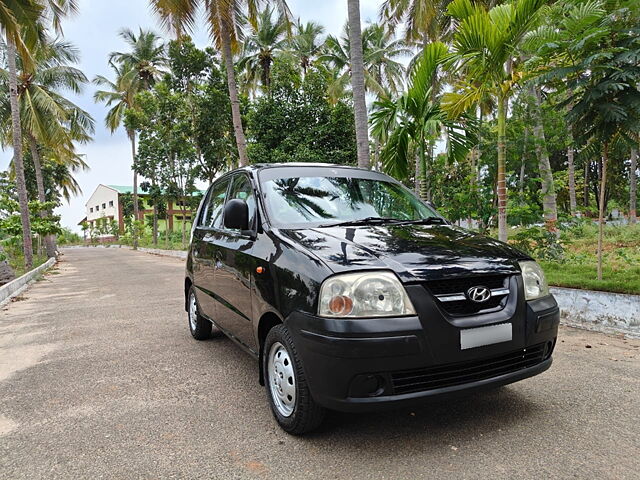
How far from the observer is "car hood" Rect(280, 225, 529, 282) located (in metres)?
2.41

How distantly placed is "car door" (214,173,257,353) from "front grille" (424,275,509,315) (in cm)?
133

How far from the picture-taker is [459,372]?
7.86ft

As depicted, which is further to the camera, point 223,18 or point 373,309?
point 223,18

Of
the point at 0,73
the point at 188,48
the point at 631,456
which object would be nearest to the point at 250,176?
the point at 631,456

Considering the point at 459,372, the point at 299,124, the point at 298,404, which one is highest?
the point at 299,124

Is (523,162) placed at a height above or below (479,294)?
above

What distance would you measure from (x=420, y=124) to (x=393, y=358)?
6149 millimetres

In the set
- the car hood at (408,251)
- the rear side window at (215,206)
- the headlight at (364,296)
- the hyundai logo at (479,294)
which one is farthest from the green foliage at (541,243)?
the headlight at (364,296)

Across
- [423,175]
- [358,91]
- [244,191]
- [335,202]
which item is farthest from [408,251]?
[358,91]

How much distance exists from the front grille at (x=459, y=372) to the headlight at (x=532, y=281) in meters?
0.33

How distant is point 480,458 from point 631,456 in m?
0.82

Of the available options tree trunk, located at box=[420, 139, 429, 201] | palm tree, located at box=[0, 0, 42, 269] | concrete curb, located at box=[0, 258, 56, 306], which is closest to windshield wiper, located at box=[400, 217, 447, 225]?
tree trunk, located at box=[420, 139, 429, 201]

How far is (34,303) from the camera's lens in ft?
28.1

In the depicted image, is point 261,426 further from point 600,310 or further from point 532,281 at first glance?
point 600,310
